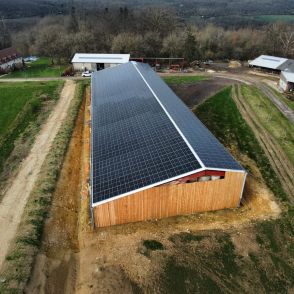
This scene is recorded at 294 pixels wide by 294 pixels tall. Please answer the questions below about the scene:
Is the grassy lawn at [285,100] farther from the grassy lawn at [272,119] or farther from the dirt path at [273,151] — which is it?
the dirt path at [273,151]

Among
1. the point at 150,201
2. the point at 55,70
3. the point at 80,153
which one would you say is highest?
the point at 150,201

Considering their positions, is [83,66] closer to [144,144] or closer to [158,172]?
[144,144]

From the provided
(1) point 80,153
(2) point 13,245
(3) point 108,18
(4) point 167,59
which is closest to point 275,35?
(4) point 167,59

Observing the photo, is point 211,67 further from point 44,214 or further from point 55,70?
point 44,214

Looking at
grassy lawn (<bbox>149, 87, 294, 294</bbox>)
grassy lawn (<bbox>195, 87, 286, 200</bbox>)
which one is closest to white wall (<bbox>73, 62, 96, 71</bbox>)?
grassy lawn (<bbox>195, 87, 286, 200</bbox>)

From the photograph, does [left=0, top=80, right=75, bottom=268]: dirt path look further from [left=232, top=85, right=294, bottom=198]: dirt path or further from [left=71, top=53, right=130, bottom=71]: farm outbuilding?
[left=71, top=53, right=130, bottom=71]: farm outbuilding

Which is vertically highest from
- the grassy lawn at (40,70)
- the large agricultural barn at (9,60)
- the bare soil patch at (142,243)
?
the bare soil patch at (142,243)

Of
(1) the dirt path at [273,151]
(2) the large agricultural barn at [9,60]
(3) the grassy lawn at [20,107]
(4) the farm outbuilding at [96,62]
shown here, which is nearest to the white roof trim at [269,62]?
(1) the dirt path at [273,151]

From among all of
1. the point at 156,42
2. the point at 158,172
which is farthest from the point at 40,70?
the point at 158,172
